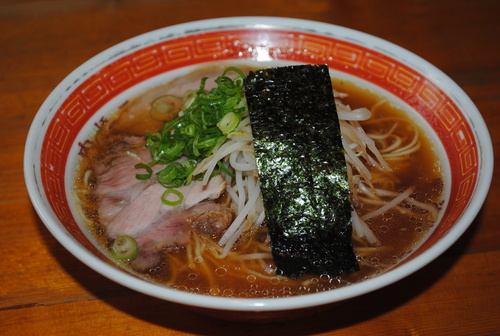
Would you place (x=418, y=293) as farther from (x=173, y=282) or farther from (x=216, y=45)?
(x=216, y=45)

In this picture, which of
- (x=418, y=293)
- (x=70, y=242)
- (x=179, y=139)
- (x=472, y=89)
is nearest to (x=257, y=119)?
(x=179, y=139)

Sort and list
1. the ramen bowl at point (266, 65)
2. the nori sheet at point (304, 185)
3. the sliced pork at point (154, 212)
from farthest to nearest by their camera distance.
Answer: the sliced pork at point (154, 212), the nori sheet at point (304, 185), the ramen bowl at point (266, 65)

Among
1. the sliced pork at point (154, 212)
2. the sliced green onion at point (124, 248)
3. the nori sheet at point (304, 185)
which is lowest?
the sliced green onion at point (124, 248)

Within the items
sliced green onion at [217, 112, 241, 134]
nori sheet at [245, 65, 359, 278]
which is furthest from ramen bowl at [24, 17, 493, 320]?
sliced green onion at [217, 112, 241, 134]

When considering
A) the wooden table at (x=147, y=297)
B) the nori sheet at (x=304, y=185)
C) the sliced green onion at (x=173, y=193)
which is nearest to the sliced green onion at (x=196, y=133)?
the sliced green onion at (x=173, y=193)

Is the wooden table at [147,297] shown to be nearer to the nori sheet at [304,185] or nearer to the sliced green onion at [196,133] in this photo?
the nori sheet at [304,185]

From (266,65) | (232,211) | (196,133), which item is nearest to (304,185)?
(232,211)
